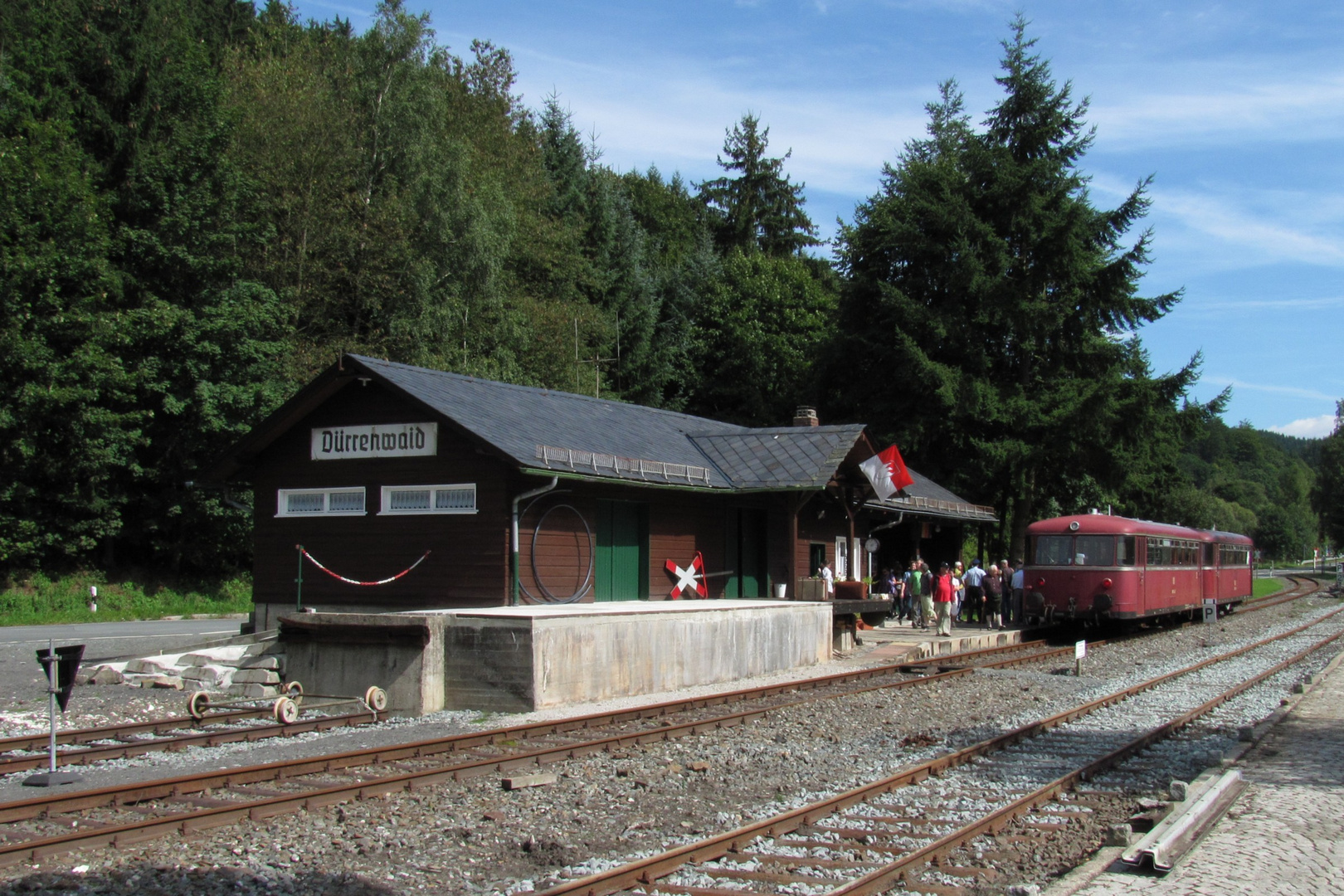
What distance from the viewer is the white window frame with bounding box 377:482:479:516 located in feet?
56.0

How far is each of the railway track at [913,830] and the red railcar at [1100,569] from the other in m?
12.7

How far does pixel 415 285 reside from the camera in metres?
33.6

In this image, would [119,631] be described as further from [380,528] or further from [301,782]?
[301,782]

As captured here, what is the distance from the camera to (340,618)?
13.6 meters

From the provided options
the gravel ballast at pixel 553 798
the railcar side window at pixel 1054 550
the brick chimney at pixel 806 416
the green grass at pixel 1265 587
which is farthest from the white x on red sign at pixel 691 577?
the green grass at pixel 1265 587

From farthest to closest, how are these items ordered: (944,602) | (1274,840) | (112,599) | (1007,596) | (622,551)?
1. (112,599)
2. (1007,596)
3. (944,602)
4. (622,551)
5. (1274,840)

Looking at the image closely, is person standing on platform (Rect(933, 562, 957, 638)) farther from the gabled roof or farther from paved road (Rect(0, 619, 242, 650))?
paved road (Rect(0, 619, 242, 650))

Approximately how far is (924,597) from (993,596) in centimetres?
222

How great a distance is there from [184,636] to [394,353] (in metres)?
13.4

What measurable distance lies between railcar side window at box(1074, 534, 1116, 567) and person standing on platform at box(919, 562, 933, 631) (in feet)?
11.1

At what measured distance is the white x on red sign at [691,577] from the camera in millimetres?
20562

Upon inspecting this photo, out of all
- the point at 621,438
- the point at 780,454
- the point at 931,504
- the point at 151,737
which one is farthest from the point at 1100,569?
the point at 151,737

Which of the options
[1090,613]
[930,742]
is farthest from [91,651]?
[1090,613]

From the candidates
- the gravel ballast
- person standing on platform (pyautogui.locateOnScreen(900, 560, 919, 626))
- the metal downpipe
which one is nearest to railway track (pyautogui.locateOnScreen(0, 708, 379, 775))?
the gravel ballast
